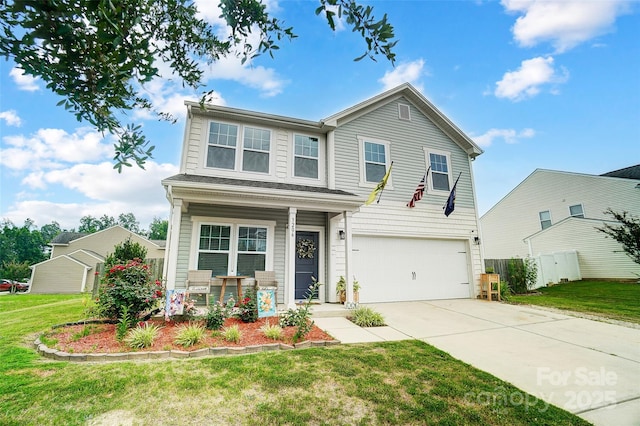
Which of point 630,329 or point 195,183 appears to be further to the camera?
point 195,183

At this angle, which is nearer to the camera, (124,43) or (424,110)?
(124,43)

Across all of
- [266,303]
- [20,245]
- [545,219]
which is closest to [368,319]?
[266,303]

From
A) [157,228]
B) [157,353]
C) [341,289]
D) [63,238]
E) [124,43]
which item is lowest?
[157,353]

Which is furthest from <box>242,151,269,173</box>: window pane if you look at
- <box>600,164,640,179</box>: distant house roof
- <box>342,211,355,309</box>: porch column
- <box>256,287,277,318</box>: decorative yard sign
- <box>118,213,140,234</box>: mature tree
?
<box>118,213,140,234</box>: mature tree

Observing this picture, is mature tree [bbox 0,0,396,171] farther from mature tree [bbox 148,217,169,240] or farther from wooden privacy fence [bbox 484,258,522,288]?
mature tree [bbox 148,217,169,240]

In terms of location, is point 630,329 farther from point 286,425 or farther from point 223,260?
point 223,260

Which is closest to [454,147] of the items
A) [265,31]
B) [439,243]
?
[439,243]

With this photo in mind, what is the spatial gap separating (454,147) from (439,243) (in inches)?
158

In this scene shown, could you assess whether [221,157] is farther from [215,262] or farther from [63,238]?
[63,238]

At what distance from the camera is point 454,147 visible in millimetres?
10750

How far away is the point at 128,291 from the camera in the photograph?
4996 mm

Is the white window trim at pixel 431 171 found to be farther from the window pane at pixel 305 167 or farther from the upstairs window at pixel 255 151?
the upstairs window at pixel 255 151

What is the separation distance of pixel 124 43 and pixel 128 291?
4.76 meters

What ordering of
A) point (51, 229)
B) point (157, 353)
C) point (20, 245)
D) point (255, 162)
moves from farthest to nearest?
point (51, 229) < point (20, 245) < point (255, 162) < point (157, 353)
